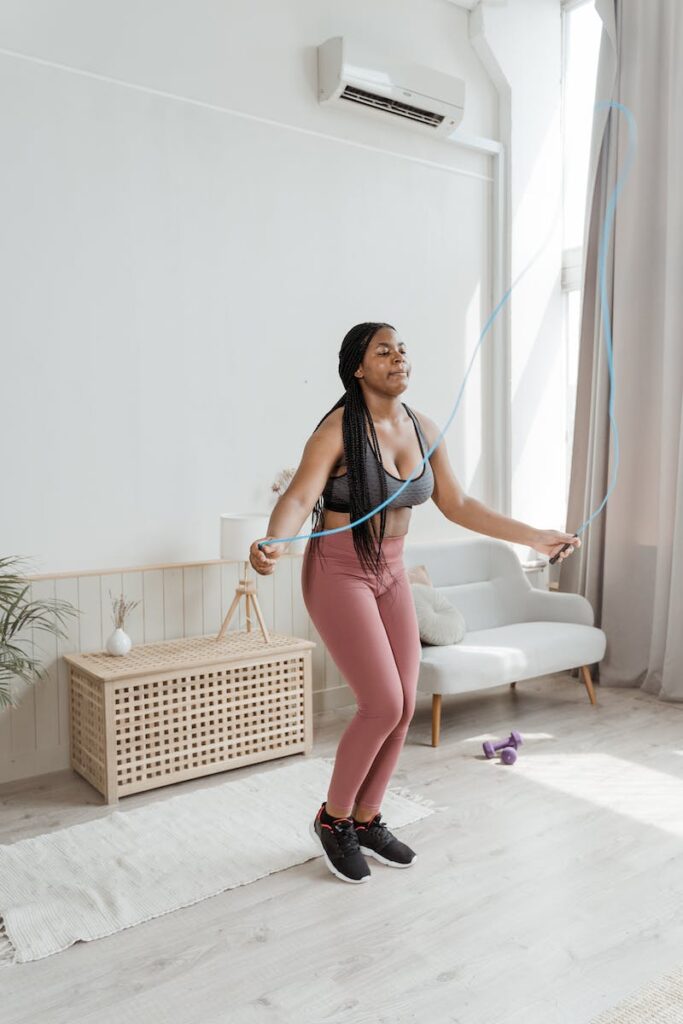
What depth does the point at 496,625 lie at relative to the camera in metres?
4.29

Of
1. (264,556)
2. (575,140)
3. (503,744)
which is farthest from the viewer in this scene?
(575,140)

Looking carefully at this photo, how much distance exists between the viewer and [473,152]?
4.55m

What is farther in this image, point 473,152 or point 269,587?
point 473,152

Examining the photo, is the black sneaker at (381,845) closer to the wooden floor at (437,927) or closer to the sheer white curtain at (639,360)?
the wooden floor at (437,927)

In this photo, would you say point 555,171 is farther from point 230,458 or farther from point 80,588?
point 80,588

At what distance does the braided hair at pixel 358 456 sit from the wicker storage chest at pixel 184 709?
1.07m

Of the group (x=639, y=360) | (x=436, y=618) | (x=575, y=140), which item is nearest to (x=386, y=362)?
(x=436, y=618)

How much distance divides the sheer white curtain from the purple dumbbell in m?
1.09

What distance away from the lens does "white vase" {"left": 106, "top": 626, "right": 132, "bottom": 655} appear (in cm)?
313

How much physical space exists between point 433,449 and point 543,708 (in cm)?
210

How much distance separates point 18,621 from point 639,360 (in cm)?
312

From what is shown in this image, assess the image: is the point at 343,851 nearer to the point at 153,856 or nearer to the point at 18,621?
the point at 153,856

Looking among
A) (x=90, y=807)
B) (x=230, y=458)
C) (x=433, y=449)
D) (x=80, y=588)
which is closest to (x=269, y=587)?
(x=230, y=458)

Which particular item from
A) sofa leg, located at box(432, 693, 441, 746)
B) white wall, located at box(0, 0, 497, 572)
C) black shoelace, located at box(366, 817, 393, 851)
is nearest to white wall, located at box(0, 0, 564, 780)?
white wall, located at box(0, 0, 497, 572)
